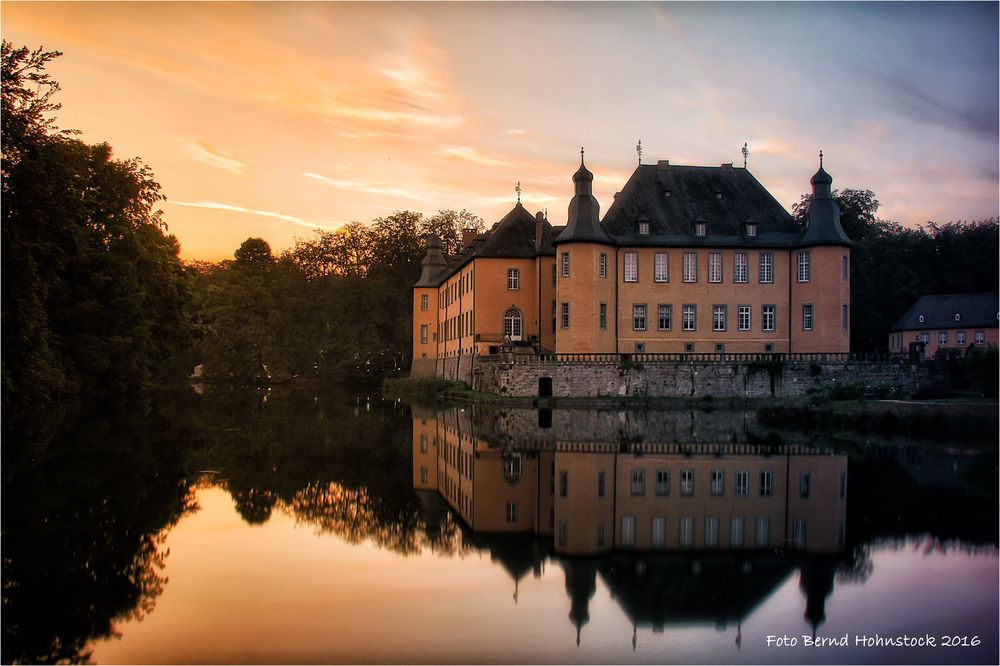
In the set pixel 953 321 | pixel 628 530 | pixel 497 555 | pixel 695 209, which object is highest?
pixel 695 209

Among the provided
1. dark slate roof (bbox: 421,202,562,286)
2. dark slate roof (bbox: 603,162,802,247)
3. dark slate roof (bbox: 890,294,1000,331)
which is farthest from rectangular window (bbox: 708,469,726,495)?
dark slate roof (bbox: 890,294,1000,331)

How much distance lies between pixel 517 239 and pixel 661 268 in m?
9.27

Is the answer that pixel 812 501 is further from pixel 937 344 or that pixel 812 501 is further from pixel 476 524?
pixel 937 344

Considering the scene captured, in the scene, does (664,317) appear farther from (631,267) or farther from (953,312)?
(953,312)

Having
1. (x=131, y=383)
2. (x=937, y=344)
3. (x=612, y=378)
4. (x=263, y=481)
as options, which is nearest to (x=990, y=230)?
(x=937, y=344)

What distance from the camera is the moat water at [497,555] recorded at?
8.12 meters

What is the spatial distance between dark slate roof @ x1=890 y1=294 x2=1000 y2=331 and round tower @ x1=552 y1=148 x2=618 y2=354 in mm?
25583

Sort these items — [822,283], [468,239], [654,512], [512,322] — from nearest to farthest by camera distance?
[654,512] → [822,283] → [512,322] → [468,239]

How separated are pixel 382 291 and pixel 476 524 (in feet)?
196

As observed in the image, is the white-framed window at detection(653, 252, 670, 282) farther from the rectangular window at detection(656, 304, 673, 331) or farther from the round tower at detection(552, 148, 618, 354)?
the round tower at detection(552, 148, 618, 354)

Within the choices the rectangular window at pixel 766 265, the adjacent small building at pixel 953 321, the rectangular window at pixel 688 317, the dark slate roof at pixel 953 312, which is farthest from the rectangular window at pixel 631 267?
the dark slate roof at pixel 953 312

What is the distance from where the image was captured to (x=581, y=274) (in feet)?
141

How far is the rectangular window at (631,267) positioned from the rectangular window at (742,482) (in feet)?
87.6

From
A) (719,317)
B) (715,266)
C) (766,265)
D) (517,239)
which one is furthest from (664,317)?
(517,239)
